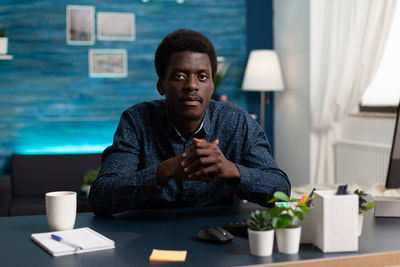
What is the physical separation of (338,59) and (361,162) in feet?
2.80

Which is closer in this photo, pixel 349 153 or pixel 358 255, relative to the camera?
pixel 358 255

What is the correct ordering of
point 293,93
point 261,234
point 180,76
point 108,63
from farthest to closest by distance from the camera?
1. point 293,93
2. point 108,63
3. point 180,76
4. point 261,234

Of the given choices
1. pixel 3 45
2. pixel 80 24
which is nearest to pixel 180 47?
pixel 3 45

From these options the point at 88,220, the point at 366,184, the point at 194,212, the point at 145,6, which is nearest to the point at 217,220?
the point at 194,212

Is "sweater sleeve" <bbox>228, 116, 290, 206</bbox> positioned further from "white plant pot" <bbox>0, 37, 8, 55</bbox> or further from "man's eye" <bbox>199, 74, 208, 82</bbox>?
"white plant pot" <bbox>0, 37, 8, 55</bbox>

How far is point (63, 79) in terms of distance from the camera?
4.33 metres

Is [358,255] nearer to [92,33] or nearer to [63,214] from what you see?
[63,214]

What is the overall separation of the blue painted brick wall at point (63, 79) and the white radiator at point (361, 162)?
5.85 feet

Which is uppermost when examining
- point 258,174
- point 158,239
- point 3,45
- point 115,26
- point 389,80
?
point 115,26

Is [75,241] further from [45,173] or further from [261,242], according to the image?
[45,173]

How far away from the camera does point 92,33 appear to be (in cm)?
438

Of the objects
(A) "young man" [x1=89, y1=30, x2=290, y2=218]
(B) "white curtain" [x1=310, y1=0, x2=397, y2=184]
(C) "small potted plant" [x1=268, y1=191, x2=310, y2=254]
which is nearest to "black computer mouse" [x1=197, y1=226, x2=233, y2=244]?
(C) "small potted plant" [x1=268, y1=191, x2=310, y2=254]

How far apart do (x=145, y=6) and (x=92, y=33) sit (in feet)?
1.82

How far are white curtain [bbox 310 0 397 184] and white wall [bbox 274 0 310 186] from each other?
125mm
